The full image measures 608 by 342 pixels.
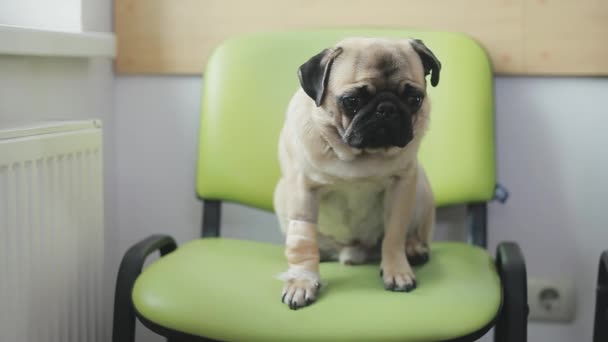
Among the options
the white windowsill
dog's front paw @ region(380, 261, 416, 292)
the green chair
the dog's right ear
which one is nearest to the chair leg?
the green chair

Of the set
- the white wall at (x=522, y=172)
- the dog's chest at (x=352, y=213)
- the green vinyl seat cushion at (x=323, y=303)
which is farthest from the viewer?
the white wall at (x=522, y=172)

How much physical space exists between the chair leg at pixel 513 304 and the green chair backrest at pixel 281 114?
30cm

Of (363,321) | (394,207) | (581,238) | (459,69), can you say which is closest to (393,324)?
(363,321)

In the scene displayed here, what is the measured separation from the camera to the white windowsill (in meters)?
1.21

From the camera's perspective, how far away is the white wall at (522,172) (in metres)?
1.54

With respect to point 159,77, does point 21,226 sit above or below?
below

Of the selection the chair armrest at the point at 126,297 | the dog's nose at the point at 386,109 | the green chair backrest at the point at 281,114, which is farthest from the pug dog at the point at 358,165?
the chair armrest at the point at 126,297

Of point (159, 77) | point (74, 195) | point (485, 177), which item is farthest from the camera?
point (159, 77)

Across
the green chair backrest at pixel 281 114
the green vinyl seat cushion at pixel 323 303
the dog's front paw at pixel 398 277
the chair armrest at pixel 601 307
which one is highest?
the green chair backrest at pixel 281 114

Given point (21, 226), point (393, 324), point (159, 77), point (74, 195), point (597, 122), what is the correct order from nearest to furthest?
point (393, 324) < point (21, 226) < point (74, 195) < point (597, 122) < point (159, 77)

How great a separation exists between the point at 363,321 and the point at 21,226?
0.56 meters

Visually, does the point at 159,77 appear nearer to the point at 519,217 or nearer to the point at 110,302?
the point at 110,302

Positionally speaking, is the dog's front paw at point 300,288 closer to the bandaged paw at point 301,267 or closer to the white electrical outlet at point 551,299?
the bandaged paw at point 301,267

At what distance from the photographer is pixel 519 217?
159cm
